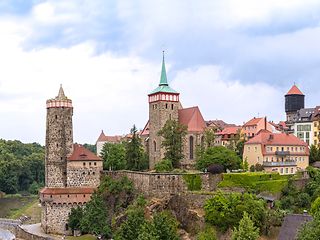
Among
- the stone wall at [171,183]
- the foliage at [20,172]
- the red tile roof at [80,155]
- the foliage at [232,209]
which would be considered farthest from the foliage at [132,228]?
the foliage at [20,172]

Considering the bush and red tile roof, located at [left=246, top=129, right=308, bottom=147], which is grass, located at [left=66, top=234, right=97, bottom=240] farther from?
red tile roof, located at [left=246, top=129, right=308, bottom=147]

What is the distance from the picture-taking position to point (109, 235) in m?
54.2

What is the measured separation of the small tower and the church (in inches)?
1041

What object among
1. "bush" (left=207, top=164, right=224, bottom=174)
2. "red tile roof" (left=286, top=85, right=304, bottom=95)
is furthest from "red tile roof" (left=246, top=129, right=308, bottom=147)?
"red tile roof" (left=286, top=85, right=304, bottom=95)

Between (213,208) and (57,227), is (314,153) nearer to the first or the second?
(213,208)

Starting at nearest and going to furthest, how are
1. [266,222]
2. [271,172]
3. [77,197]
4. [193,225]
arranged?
[266,222] < [193,225] < [271,172] < [77,197]

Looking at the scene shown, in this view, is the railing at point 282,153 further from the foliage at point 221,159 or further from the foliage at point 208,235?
the foliage at point 208,235

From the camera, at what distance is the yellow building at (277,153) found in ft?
203

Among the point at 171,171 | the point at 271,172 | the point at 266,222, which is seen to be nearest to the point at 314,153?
the point at 271,172

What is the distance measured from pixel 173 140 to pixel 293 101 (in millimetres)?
34670

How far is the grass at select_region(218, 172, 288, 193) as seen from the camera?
54.4m

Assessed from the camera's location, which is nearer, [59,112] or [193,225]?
[193,225]

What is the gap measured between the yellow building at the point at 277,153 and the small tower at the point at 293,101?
25.8 metres

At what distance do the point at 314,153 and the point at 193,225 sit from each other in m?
23.8
